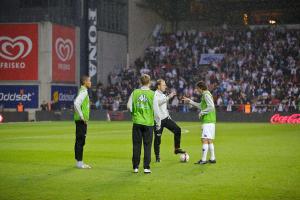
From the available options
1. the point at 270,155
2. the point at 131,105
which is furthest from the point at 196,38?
the point at 131,105

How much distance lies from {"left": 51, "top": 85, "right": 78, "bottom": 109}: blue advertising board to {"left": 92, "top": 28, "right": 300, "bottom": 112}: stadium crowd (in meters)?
2.05

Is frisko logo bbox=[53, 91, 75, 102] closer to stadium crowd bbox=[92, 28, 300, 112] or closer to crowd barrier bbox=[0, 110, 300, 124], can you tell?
stadium crowd bbox=[92, 28, 300, 112]

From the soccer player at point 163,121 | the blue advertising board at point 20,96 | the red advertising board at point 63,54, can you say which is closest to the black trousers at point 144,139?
the soccer player at point 163,121

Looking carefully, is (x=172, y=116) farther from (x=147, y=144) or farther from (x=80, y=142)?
(x=147, y=144)

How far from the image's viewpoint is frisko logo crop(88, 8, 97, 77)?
57.2 m

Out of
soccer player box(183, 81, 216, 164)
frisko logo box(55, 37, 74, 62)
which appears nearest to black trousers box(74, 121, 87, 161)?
soccer player box(183, 81, 216, 164)

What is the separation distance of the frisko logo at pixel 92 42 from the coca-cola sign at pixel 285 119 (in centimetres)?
1803

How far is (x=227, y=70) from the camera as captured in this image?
54844 millimetres

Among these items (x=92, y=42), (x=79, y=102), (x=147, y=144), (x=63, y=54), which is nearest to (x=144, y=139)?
(x=147, y=144)

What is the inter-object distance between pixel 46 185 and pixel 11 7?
A: 149ft

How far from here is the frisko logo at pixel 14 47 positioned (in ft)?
178

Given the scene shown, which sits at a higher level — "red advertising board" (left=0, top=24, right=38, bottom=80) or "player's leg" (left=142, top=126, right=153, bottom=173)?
"red advertising board" (left=0, top=24, right=38, bottom=80)

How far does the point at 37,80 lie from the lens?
5400 centimetres

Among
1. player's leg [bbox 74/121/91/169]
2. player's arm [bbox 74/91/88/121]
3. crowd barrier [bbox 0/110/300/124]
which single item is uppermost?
player's arm [bbox 74/91/88/121]
